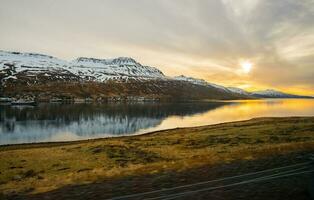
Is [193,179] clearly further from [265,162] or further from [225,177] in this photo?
[265,162]

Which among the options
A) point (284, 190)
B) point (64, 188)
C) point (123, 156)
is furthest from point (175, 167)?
point (123, 156)

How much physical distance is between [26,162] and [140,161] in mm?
12843

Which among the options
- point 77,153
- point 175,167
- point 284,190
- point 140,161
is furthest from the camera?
point 77,153

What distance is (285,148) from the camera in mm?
25484

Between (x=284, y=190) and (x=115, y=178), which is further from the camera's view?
(x=115, y=178)

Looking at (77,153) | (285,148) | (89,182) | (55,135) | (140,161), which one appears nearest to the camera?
(89,182)

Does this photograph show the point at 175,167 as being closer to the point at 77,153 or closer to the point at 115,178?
the point at 115,178

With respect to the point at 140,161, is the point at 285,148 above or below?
above

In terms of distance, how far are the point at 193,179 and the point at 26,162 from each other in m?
22.5

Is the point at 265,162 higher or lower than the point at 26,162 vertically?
higher

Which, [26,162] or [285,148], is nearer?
[285,148]

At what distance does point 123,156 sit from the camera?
3272cm

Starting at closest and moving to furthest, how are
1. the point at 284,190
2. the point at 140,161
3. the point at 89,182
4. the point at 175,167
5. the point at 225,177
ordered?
1. the point at 284,190
2. the point at 225,177
3. the point at 89,182
4. the point at 175,167
5. the point at 140,161

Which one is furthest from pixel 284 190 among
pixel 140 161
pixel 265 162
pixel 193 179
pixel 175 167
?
pixel 140 161
